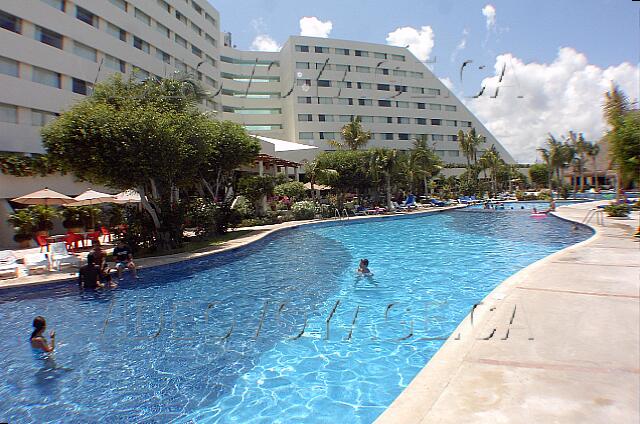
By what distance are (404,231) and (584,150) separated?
4877cm

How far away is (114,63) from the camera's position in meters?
35.0

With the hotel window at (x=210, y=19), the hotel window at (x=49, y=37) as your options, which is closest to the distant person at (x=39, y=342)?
the hotel window at (x=49, y=37)

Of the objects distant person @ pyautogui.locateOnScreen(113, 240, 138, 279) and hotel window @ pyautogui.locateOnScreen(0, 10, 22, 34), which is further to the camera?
hotel window @ pyautogui.locateOnScreen(0, 10, 22, 34)

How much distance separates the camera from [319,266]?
14852mm

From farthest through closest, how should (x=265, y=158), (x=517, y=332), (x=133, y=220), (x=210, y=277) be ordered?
(x=265, y=158) → (x=133, y=220) → (x=210, y=277) → (x=517, y=332)

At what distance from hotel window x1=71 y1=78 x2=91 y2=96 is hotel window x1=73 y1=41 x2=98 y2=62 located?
7.26 feet

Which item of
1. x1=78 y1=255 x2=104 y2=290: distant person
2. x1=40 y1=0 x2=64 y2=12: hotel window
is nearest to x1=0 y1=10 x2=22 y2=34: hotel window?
x1=40 y1=0 x2=64 y2=12: hotel window

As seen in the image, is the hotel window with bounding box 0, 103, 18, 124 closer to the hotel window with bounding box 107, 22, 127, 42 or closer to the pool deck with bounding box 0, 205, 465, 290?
the pool deck with bounding box 0, 205, 465, 290

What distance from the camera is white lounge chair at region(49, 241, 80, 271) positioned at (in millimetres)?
14170

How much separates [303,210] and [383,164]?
11.0 metres

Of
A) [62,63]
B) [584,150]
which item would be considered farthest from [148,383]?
[584,150]

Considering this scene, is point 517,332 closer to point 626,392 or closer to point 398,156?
point 626,392

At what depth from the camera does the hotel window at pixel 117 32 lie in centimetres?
3478

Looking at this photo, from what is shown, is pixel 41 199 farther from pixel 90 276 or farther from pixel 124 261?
pixel 90 276
